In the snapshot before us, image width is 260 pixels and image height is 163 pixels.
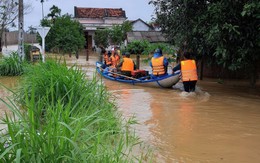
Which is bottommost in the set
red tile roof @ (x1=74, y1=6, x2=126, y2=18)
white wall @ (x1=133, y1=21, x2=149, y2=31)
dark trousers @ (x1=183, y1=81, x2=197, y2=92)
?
dark trousers @ (x1=183, y1=81, x2=197, y2=92)

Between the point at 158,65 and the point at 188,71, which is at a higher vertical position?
the point at 158,65

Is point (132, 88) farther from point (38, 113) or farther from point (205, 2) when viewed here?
point (38, 113)

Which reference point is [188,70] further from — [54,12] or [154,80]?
[54,12]

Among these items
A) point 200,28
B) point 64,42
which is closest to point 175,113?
point 200,28

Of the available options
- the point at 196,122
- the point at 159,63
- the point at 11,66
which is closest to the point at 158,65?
the point at 159,63

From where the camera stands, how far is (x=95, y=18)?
4416 cm

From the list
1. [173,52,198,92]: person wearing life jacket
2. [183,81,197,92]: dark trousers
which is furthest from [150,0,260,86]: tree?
[183,81,197,92]: dark trousers

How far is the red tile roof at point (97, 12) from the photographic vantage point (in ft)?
146

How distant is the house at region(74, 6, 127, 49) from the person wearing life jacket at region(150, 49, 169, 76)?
30596mm

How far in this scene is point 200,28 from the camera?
34.8ft

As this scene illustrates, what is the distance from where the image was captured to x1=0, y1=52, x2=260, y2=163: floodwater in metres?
5.15

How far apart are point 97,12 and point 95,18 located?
1478mm

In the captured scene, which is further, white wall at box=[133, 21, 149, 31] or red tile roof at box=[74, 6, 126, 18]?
white wall at box=[133, 21, 149, 31]

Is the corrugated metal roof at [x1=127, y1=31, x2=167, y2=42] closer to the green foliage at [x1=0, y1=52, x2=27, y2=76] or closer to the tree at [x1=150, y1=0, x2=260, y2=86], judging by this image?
the green foliage at [x1=0, y1=52, x2=27, y2=76]
